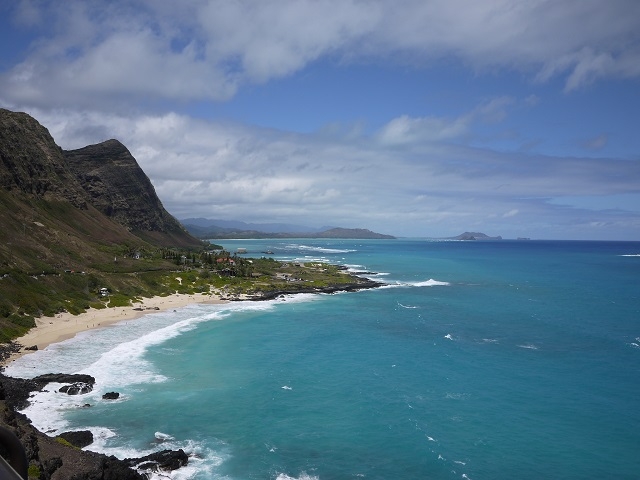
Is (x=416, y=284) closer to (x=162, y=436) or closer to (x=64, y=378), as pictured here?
(x=64, y=378)

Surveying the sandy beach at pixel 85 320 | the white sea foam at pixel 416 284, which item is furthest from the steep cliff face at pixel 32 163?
the white sea foam at pixel 416 284

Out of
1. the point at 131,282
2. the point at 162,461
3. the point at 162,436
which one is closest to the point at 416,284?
the point at 131,282

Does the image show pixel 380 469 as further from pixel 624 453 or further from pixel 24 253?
pixel 24 253

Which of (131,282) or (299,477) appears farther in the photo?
(131,282)

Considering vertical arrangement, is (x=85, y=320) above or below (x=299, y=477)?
above

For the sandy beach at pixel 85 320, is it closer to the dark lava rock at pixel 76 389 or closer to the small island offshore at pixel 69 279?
the small island offshore at pixel 69 279

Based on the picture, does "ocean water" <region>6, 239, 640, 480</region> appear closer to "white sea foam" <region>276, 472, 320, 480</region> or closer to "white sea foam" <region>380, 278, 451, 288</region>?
"white sea foam" <region>276, 472, 320, 480</region>
